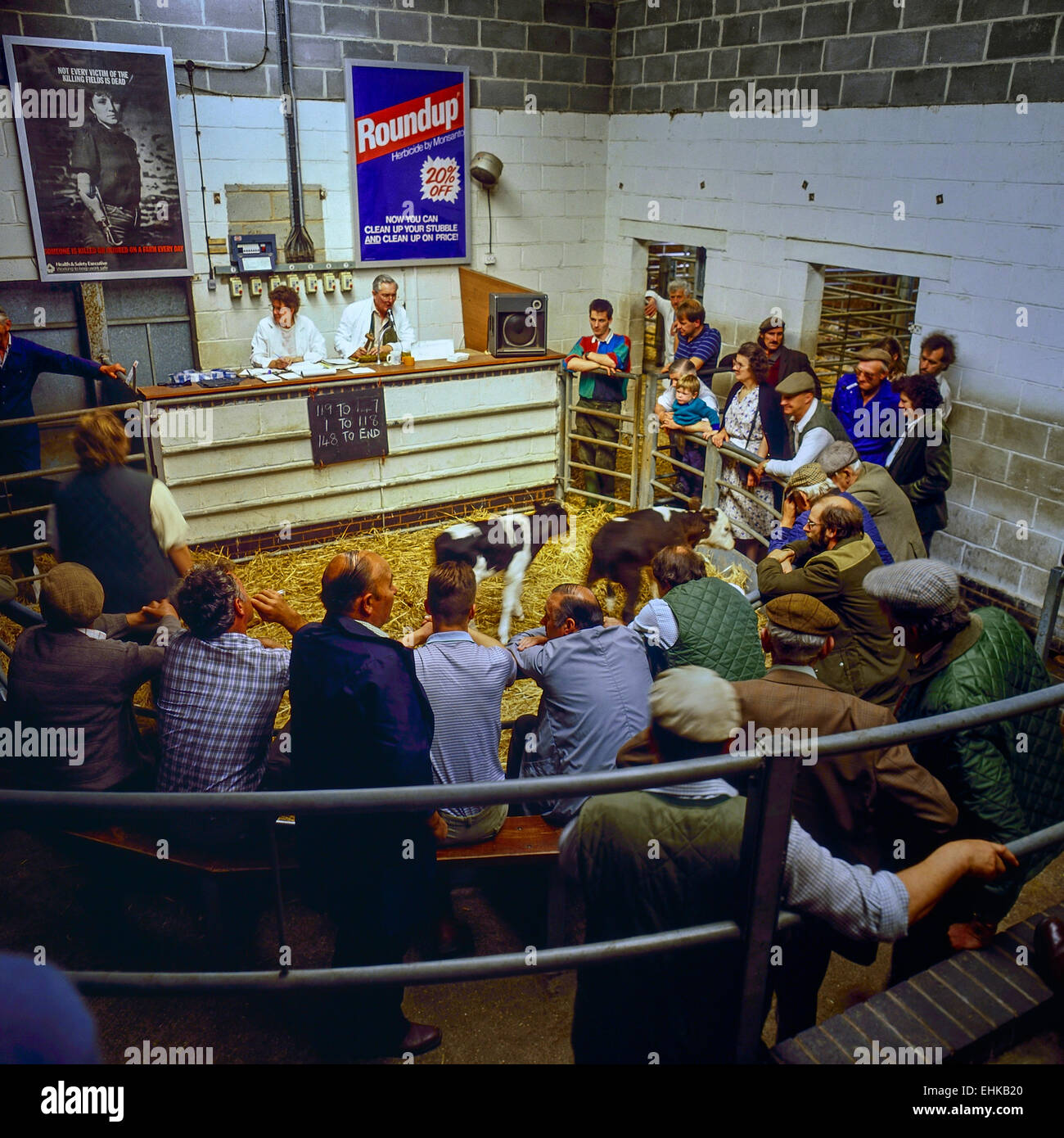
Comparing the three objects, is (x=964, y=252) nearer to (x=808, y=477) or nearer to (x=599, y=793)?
(x=808, y=477)

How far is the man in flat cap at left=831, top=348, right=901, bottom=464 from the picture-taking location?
21.4ft

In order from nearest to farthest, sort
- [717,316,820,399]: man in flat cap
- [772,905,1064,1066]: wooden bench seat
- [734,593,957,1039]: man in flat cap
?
[772,905,1064,1066]: wooden bench seat
[734,593,957,1039]: man in flat cap
[717,316,820,399]: man in flat cap

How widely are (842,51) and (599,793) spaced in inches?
299

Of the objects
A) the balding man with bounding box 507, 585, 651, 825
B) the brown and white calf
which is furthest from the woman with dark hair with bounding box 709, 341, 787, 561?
the balding man with bounding box 507, 585, 651, 825

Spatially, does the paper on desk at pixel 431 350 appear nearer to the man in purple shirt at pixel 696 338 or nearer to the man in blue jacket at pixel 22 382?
the man in purple shirt at pixel 696 338

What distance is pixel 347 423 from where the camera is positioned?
25.4 feet

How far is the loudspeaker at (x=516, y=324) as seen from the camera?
27.6 ft

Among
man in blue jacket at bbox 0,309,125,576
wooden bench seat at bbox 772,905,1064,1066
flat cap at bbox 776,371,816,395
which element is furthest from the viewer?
man in blue jacket at bbox 0,309,125,576

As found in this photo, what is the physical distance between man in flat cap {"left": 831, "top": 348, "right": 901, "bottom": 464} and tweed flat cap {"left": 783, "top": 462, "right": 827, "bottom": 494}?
1533 mm

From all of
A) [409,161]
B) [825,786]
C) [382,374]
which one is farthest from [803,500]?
[409,161]

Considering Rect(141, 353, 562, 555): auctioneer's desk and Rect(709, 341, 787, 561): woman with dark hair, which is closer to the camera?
Rect(709, 341, 787, 561): woman with dark hair

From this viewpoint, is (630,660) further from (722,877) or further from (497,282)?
(497,282)

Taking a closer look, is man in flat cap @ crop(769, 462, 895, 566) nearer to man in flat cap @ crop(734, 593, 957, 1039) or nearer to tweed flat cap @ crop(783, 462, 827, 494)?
tweed flat cap @ crop(783, 462, 827, 494)

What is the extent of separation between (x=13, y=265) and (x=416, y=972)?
307 inches
